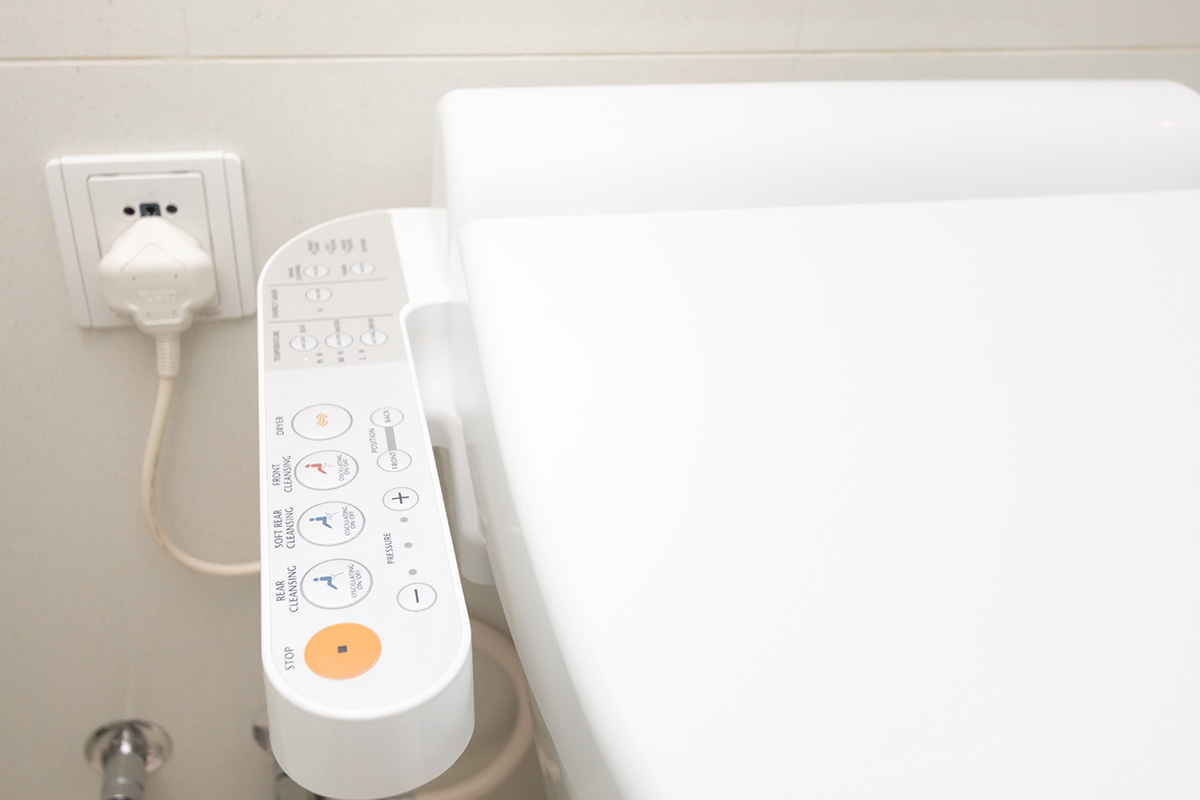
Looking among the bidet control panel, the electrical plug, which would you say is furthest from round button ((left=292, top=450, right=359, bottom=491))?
the electrical plug

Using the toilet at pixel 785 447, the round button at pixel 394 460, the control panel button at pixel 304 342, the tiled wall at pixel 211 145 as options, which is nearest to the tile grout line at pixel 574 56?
the tiled wall at pixel 211 145

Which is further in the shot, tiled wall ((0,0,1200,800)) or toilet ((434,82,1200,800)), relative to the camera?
tiled wall ((0,0,1200,800))

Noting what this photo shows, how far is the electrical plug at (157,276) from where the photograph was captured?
58cm

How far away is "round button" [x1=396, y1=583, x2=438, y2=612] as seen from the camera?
324mm

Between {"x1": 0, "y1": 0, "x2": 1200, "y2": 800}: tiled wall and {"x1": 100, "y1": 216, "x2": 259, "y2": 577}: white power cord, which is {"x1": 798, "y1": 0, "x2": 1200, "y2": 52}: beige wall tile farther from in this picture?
{"x1": 100, "y1": 216, "x2": 259, "y2": 577}: white power cord

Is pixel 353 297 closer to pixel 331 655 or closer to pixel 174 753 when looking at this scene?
pixel 331 655

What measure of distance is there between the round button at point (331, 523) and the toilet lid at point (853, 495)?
6cm

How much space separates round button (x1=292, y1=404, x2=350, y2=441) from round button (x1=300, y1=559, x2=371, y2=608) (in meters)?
0.08

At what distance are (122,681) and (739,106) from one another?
0.66 metres

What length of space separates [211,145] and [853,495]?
1.55ft

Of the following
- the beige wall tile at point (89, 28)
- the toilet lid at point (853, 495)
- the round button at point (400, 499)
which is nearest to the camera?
the toilet lid at point (853, 495)

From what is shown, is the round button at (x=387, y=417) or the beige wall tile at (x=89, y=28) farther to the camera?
the beige wall tile at (x=89, y=28)

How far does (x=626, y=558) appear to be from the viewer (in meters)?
0.30

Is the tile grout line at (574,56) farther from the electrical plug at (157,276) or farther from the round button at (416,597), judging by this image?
the round button at (416,597)
